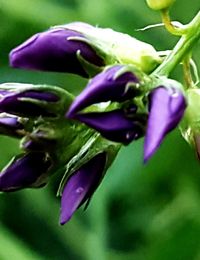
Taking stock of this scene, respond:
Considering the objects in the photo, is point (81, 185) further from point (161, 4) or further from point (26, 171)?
point (161, 4)

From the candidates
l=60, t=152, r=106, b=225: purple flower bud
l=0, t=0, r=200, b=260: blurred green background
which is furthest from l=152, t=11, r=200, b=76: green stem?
l=0, t=0, r=200, b=260: blurred green background

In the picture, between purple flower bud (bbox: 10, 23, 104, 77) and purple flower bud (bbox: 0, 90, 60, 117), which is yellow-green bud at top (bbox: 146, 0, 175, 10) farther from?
purple flower bud (bbox: 0, 90, 60, 117)

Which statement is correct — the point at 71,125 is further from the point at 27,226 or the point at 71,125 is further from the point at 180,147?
the point at 27,226

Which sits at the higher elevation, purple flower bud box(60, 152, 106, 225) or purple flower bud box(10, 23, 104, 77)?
purple flower bud box(10, 23, 104, 77)

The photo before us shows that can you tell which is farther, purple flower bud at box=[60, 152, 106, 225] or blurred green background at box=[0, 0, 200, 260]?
blurred green background at box=[0, 0, 200, 260]

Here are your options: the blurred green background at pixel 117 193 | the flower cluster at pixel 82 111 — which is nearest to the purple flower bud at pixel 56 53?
the flower cluster at pixel 82 111

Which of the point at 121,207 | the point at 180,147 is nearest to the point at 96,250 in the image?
the point at 121,207

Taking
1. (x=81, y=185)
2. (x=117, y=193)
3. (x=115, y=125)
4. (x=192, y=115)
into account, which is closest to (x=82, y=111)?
(x=115, y=125)

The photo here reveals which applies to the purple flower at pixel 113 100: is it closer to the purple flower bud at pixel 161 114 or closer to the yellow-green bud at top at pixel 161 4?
the purple flower bud at pixel 161 114
